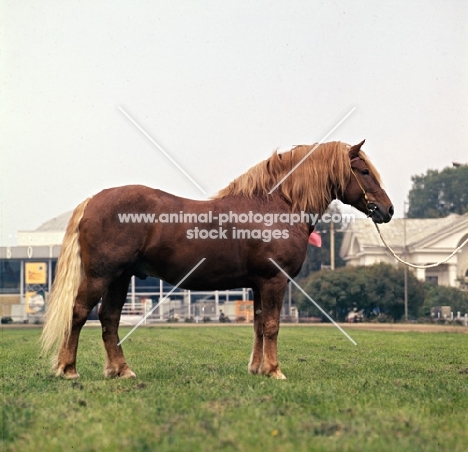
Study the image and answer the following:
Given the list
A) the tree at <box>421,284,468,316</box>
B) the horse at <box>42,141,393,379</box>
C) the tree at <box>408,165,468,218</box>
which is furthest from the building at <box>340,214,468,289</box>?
the horse at <box>42,141,393,379</box>

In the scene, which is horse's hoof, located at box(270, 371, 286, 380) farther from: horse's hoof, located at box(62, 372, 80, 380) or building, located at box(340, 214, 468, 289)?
building, located at box(340, 214, 468, 289)

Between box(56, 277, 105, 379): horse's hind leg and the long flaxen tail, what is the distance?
59 millimetres

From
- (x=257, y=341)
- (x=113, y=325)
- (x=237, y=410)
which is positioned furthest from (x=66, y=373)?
(x=237, y=410)

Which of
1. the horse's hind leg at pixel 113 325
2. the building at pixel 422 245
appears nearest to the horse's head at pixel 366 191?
the horse's hind leg at pixel 113 325

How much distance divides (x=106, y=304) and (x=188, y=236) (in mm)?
1355

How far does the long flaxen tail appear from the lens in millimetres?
8102

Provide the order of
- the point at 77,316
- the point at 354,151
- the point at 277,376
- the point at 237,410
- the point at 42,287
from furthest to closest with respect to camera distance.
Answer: the point at 42,287, the point at 354,151, the point at 77,316, the point at 277,376, the point at 237,410

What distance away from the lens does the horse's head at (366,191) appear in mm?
8875

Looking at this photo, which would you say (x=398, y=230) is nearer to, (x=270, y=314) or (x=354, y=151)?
(x=354, y=151)

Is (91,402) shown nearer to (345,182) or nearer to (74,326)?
(74,326)

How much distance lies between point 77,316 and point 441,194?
88.7 metres

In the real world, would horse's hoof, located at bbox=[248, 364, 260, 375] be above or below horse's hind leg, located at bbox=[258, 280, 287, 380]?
below

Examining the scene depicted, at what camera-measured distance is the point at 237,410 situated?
17.8 feet

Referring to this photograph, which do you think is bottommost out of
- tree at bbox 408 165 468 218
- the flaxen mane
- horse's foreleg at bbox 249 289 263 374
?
horse's foreleg at bbox 249 289 263 374
